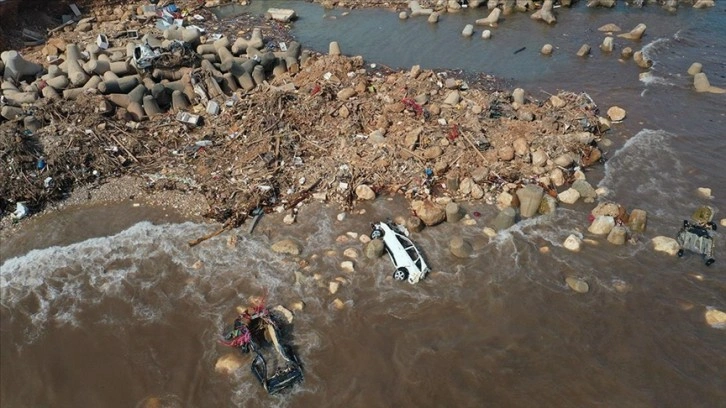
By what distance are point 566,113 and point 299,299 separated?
9.93 m

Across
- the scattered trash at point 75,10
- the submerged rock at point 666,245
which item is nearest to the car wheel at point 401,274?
the submerged rock at point 666,245

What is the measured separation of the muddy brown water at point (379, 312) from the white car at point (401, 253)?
0.25 meters

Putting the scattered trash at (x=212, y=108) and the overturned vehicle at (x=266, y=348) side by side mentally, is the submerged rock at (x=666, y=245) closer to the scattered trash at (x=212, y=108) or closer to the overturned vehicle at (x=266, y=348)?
the overturned vehicle at (x=266, y=348)

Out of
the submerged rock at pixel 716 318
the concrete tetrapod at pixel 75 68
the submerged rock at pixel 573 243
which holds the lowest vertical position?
the submerged rock at pixel 716 318

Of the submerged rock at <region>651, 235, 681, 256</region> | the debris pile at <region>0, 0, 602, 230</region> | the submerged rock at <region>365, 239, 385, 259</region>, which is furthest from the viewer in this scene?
the debris pile at <region>0, 0, 602, 230</region>

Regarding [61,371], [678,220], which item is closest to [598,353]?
[678,220]

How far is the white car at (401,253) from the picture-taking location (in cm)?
961

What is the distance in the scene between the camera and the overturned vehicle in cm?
789

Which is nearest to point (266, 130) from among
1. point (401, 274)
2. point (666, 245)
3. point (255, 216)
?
point (255, 216)

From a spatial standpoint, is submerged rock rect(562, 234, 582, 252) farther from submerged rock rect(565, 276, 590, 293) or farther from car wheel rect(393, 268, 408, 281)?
car wheel rect(393, 268, 408, 281)

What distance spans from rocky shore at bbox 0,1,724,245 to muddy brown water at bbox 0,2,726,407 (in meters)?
0.72

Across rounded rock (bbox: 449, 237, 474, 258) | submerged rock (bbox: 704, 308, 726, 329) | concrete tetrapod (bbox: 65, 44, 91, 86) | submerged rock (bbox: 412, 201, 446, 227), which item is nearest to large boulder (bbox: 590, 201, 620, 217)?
submerged rock (bbox: 704, 308, 726, 329)

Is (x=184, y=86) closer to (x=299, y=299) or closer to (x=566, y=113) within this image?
(x=299, y=299)

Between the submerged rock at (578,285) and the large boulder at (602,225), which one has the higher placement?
Result: the large boulder at (602,225)
